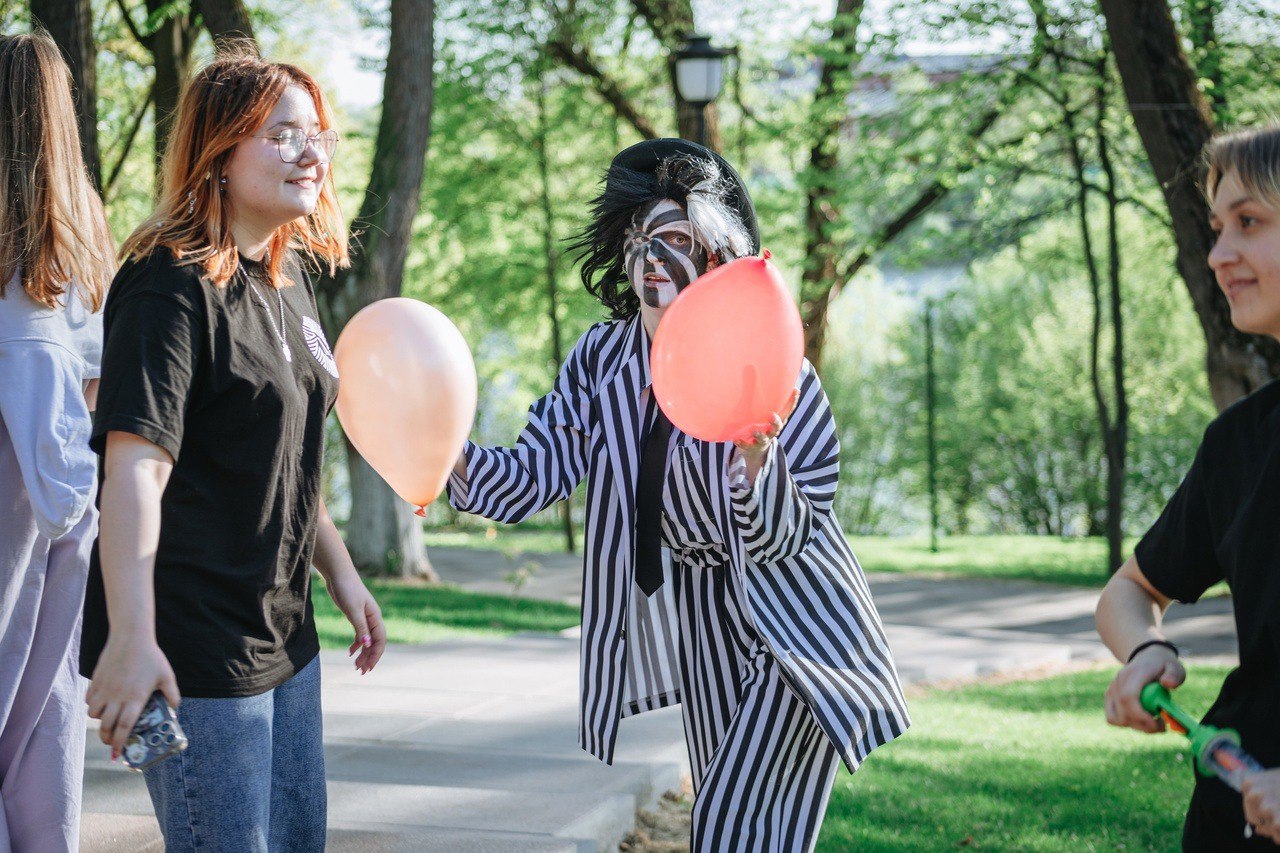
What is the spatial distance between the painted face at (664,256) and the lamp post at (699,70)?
859 cm

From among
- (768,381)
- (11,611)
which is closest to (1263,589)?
(768,381)

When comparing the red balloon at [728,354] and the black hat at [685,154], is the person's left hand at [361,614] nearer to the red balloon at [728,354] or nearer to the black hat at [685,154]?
the red balloon at [728,354]

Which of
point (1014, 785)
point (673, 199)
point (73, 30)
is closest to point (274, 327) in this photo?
point (673, 199)

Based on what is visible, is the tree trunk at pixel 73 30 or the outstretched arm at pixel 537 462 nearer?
the outstretched arm at pixel 537 462

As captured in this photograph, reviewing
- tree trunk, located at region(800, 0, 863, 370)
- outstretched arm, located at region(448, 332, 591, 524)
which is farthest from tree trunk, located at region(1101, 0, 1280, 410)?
tree trunk, located at region(800, 0, 863, 370)

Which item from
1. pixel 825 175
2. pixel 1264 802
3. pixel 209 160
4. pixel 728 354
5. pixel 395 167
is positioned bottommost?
pixel 1264 802

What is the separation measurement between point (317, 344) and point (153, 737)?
0.83 m

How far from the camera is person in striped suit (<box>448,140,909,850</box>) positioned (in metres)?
2.64

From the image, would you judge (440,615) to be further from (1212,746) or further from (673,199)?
(1212,746)

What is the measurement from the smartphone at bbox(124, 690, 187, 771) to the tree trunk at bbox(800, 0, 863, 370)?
13.6m

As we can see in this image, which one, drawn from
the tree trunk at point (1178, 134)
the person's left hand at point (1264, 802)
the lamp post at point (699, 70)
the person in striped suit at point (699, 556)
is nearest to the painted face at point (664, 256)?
the person in striped suit at point (699, 556)

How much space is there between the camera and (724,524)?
8.75 ft

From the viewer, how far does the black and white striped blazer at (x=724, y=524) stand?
2592 millimetres

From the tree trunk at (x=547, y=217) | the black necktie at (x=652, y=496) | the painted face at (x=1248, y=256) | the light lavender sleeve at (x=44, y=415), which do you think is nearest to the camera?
the painted face at (x=1248, y=256)
